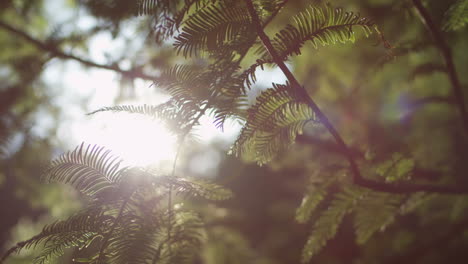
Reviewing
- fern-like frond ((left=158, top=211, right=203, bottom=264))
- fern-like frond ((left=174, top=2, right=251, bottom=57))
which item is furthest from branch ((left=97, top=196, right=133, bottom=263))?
fern-like frond ((left=174, top=2, right=251, bottom=57))

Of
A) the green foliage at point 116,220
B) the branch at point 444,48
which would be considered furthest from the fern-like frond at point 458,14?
the green foliage at point 116,220

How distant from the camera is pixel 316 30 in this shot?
2.24ft

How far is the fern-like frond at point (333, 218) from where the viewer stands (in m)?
1.19

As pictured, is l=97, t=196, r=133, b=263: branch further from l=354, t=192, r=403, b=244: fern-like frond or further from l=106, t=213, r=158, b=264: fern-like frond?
l=354, t=192, r=403, b=244: fern-like frond

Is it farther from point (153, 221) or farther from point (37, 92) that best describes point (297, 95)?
point (37, 92)

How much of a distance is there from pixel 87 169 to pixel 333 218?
949mm

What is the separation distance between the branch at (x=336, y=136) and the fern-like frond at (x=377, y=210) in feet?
0.55

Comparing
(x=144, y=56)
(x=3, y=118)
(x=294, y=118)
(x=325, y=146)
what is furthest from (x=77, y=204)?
(x=294, y=118)

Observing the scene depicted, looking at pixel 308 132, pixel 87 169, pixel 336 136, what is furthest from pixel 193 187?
pixel 308 132

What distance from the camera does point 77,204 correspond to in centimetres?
310

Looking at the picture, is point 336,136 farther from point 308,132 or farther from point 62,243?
point 308,132

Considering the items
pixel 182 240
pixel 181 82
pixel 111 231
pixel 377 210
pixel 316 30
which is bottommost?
pixel 377 210

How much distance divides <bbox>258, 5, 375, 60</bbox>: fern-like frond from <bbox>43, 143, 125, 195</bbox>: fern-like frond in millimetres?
527

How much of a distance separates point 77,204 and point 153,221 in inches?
109
